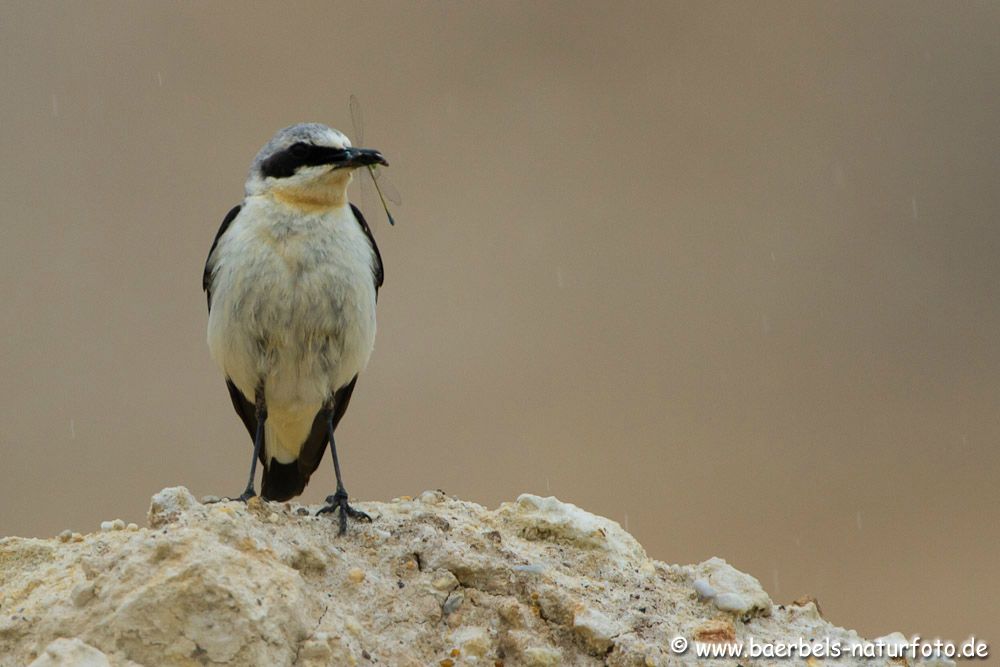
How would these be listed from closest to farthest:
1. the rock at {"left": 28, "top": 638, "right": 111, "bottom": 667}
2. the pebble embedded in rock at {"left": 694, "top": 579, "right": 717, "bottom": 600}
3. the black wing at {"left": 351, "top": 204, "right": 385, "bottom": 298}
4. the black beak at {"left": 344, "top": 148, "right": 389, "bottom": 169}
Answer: the rock at {"left": 28, "top": 638, "right": 111, "bottom": 667} → the pebble embedded in rock at {"left": 694, "top": 579, "right": 717, "bottom": 600} → the black beak at {"left": 344, "top": 148, "right": 389, "bottom": 169} → the black wing at {"left": 351, "top": 204, "right": 385, "bottom": 298}

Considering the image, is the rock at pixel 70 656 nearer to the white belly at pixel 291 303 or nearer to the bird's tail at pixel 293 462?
the white belly at pixel 291 303

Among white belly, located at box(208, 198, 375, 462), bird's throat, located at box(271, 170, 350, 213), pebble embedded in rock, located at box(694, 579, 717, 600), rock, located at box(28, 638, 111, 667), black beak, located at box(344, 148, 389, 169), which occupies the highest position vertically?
black beak, located at box(344, 148, 389, 169)

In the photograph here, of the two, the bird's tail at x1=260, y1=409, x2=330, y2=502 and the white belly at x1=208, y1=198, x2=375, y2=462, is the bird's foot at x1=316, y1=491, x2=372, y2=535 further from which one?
the bird's tail at x1=260, y1=409, x2=330, y2=502

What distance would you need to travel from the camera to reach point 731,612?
15.0ft

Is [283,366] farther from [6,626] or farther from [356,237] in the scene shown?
[6,626]

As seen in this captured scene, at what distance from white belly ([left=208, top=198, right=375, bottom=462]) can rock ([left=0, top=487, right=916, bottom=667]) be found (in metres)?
0.87

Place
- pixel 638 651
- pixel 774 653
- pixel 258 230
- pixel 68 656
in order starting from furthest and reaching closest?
pixel 258 230, pixel 774 653, pixel 638 651, pixel 68 656

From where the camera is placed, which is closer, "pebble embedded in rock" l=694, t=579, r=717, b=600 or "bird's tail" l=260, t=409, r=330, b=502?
"pebble embedded in rock" l=694, t=579, r=717, b=600

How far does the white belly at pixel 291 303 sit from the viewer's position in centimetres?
549

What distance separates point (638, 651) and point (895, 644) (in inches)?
47.7

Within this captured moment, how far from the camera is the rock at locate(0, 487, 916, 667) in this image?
3621 millimetres

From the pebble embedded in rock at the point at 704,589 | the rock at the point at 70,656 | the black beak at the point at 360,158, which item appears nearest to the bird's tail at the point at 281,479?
the black beak at the point at 360,158

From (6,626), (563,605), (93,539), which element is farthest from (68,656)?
(563,605)

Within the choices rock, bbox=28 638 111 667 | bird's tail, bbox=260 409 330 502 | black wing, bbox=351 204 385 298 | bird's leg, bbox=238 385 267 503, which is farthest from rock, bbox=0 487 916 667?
black wing, bbox=351 204 385 298
